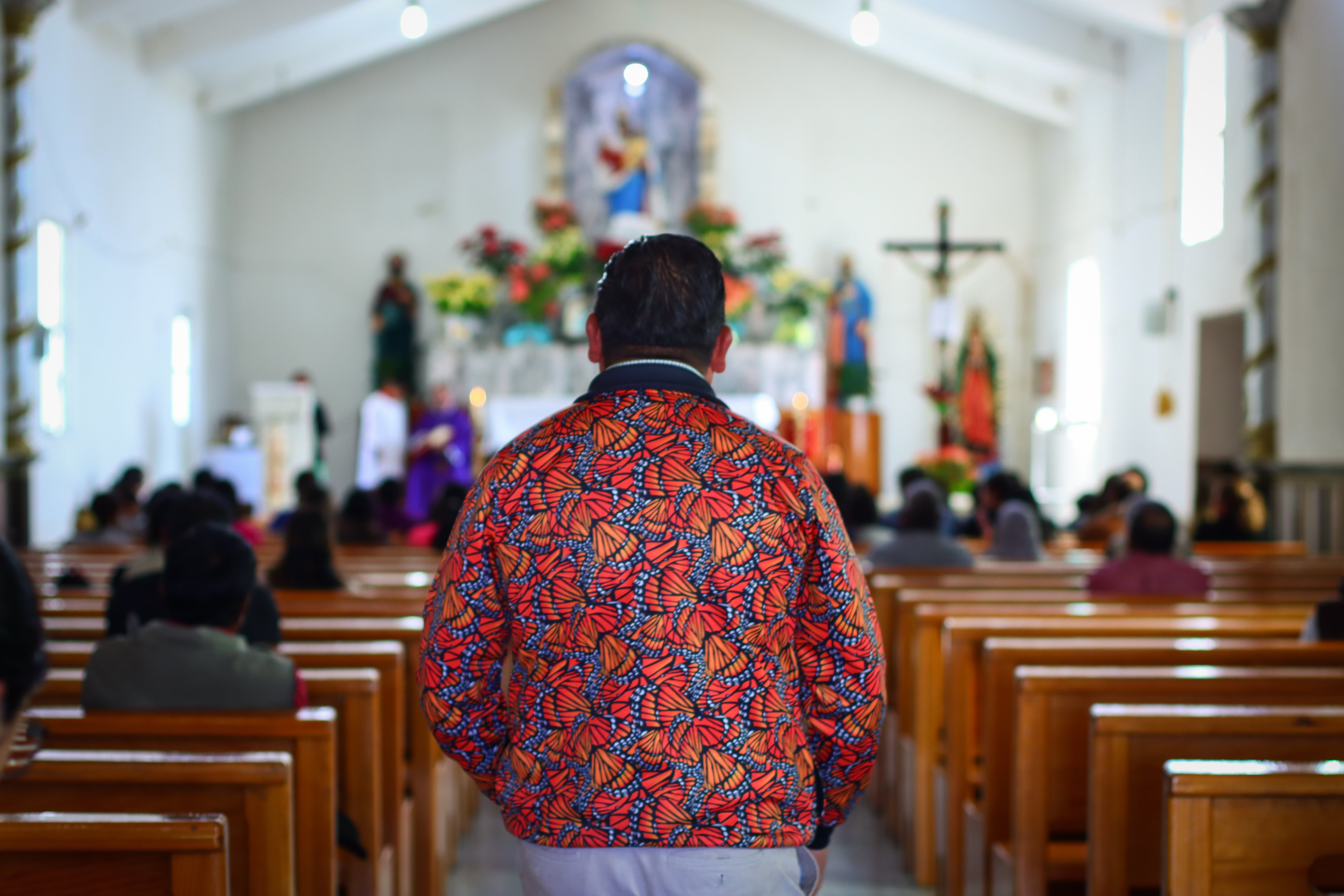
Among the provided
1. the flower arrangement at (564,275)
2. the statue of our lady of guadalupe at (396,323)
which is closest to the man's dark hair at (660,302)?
the flower arrangement at (564,275)

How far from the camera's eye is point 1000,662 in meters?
3.11

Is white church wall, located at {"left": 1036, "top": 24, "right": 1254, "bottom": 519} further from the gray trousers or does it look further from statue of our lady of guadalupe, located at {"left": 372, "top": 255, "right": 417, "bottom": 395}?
the gray trousers

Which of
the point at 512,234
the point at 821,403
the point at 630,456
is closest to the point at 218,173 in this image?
the point at 512,234

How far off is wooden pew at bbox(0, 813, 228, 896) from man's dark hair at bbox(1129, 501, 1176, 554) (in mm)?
3235

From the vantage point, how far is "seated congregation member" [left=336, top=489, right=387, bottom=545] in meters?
6.50

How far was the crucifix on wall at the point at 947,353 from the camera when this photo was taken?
10727mm

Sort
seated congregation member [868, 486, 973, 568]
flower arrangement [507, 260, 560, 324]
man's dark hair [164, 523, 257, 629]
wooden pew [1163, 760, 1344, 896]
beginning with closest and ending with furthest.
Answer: wooden pew [1163, 760, 1344, 896] < man's dark hair [164, 523, 257, 629] < seated congregation member [868, 486, 973, 568] < flower arrangement [507, 260, 560, 324]

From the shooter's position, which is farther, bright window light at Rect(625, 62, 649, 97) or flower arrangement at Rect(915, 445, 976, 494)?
bright window light at Rect(625, 62, 649, 97)

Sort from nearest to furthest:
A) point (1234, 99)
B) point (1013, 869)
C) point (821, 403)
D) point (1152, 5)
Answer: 1. point (1013, 869)
2. point (1234, 99)
3. point (1152, 5)
4. point (821, 403)

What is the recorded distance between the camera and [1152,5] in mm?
10352

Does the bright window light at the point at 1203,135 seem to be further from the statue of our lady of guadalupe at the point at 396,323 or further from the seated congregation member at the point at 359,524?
the statue of our lady of guadalupe at the point at 396,323

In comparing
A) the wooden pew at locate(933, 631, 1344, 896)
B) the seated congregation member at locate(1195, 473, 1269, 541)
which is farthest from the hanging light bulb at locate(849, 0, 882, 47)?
the wooden pew at locate(933, 631, 1344, 896)

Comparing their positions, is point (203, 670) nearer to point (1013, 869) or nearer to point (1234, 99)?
point (1013, 869)

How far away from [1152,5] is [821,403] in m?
4.27
